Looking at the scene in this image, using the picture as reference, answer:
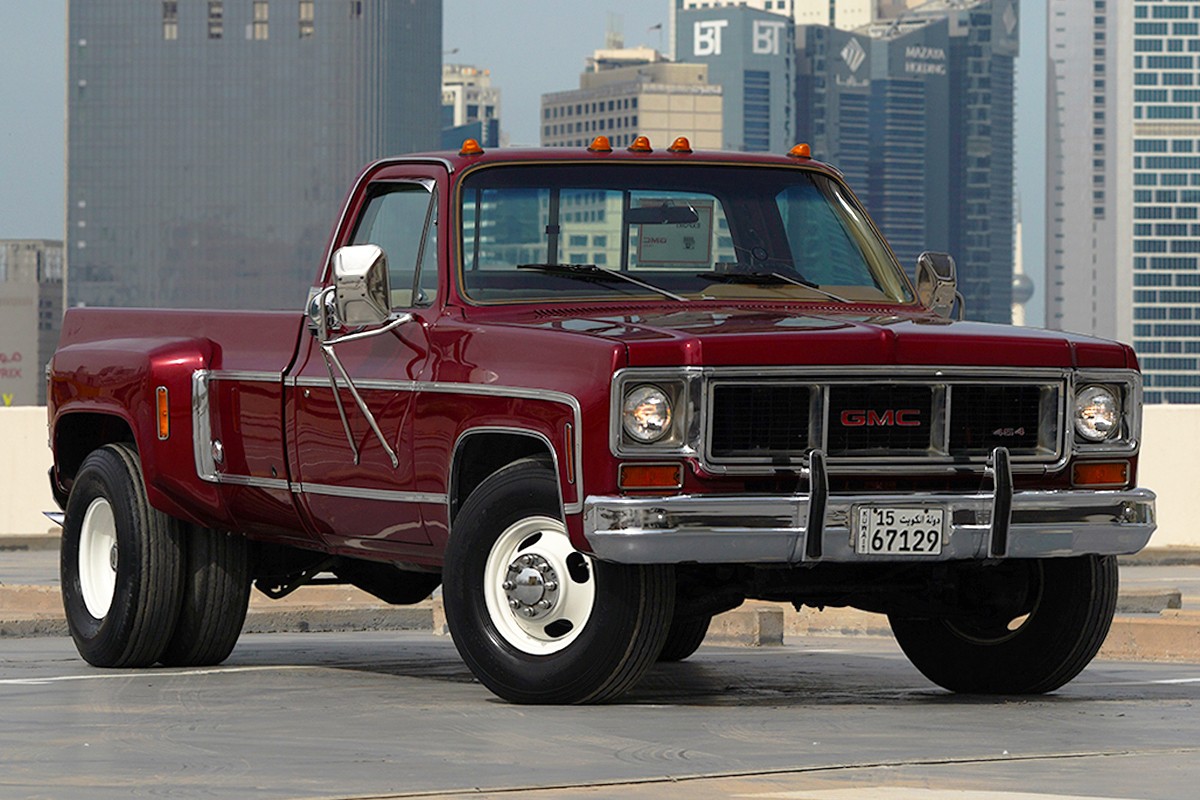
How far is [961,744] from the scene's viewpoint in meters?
6.99

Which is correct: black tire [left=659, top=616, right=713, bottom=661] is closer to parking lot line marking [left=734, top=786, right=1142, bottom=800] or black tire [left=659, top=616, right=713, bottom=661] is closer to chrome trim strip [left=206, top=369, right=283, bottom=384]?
chrome trim strip [left=206, top=369, right=283, bottom=384]

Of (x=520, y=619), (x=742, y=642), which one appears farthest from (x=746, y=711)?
(x=742, y=642)

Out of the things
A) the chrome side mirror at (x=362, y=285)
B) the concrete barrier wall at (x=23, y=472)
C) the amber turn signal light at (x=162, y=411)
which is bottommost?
the concrete barrier wall at (x=23, y=472)

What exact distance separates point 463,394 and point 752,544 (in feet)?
4.11

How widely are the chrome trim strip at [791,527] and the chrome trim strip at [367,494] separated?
44.0 inches

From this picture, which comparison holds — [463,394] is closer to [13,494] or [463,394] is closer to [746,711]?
[746,711]

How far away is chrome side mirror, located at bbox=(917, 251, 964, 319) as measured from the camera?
9.40 meters

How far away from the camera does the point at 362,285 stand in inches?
339

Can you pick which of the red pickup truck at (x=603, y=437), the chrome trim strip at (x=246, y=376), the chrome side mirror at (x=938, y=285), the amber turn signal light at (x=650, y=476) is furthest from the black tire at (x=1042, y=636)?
the chrome trim strip at (x=246, y=376)

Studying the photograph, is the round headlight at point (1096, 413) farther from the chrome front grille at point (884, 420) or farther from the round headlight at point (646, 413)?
the round headlight at point (646, 413)

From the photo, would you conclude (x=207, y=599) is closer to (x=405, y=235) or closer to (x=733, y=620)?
(x=405, y=235)

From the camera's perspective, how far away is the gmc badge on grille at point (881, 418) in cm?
784

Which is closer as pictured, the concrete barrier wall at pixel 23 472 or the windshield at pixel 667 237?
the windshield at pixel 667 237

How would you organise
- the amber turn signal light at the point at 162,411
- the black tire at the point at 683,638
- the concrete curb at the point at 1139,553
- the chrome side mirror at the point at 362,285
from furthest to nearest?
the concrete curb at the point at 1139,553 → the black tire at the point at 683,638 → the amber turn signal light at the point at 162,411 → the chrome side mirror at the point at 362,285
